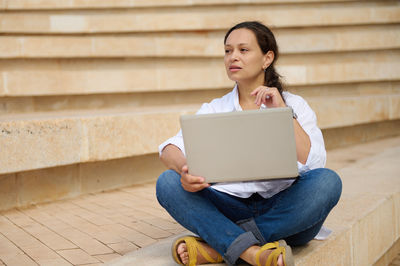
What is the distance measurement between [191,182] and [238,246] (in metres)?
0.30

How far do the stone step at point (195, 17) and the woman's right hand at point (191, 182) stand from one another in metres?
4.03

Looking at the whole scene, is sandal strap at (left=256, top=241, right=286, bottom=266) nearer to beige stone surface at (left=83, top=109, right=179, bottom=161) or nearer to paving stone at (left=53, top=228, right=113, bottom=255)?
paving stone at (left=53, top=228, right=113, bottom=255)

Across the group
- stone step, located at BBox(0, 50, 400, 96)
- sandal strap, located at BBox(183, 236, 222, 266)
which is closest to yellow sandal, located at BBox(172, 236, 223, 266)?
sandal strap, located at BBox(183, 236, 222, 266)

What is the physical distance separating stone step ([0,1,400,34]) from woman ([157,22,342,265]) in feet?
12.3

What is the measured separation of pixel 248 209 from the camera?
7.84 feet

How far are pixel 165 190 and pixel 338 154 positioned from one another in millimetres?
3849

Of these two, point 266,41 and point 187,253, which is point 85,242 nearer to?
point 187,253

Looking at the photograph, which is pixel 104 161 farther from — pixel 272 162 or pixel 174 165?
pixel 272 162

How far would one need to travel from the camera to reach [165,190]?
230 cm

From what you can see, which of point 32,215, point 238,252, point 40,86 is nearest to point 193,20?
point 40,86

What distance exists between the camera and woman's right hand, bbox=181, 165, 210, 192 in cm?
208

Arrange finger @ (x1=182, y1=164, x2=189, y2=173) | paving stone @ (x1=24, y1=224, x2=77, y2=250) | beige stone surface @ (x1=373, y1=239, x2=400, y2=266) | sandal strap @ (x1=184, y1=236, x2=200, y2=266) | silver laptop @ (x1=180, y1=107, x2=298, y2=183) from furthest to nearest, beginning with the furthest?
beige stone surface @ (x1=373, y1=239, x2=400, y2=266) < paving stone @ (x1=24, y1=224, x2=77, y2=250) < sandal strap @ (x1=184, y1=236, x2=200, y2=266) < finger @ (x1=182, y1=164, x2=189, y2=173) < silver laptop @ (x1=180, y1=107, x2=298, y2=183)

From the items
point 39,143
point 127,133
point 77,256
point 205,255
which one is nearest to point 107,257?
point 77,256

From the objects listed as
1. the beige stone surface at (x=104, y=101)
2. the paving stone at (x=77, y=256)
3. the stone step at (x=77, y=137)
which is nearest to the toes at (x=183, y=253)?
the paving stone at (x=77, y=256)
